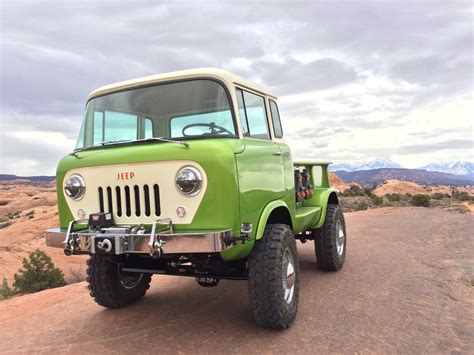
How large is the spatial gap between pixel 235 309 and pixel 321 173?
3.35 metres

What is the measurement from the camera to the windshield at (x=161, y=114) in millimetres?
4375

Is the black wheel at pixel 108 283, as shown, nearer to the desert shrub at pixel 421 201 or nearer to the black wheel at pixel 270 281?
the black wheel at pixel 270 281

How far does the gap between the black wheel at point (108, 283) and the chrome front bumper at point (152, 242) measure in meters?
1.00

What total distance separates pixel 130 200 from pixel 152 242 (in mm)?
610

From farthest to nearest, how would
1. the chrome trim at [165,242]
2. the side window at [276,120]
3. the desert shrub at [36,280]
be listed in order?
1. the desert shrub at [36,280]
2. the side window at [276,120]
3. the chrome trim at [165,242]

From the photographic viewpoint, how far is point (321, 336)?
4266 millimetres

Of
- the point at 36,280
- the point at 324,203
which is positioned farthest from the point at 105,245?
the point at 36,280

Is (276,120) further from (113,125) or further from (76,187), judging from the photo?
(76,187)

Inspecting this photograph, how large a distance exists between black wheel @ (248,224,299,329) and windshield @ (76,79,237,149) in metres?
1.13

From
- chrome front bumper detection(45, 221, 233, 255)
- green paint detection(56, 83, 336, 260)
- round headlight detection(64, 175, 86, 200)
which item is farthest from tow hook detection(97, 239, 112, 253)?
round headlight detection(64, 175, 86, 200)

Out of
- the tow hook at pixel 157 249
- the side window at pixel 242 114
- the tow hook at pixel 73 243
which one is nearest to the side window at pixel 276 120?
the side window at pixel 242 114

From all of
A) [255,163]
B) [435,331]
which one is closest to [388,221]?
[435,331]

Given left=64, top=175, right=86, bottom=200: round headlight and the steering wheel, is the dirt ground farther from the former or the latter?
the steering wheel

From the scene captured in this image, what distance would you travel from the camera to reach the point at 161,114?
15.5ft
